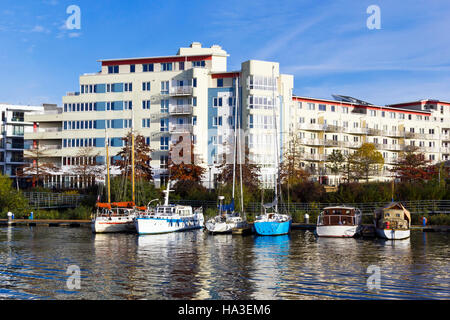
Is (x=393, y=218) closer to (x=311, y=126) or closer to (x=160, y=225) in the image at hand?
(x=160, y=225)

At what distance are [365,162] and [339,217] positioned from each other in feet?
127

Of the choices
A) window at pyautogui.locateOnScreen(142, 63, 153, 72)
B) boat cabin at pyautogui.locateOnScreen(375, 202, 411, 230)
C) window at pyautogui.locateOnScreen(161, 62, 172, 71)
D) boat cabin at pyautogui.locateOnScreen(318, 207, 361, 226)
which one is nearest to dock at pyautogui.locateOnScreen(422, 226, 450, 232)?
boat cabin at pyautogui.locateOnScreen(375, 202, 411, 230)

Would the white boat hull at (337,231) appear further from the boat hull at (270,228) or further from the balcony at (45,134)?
the balcony at (45,134)

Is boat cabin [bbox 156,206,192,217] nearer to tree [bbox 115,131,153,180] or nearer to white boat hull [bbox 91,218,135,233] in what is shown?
white boat hull [bbox 91,218,135,233]

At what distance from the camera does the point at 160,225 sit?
56.0 metres

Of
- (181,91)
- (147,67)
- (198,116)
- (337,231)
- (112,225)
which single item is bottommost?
(337,231)

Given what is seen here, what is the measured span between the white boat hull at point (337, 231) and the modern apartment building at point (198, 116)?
107 ft

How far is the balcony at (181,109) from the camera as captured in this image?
90.3 m

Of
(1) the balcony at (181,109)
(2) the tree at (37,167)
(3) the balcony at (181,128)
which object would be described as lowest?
(2) the tree at (37,167)

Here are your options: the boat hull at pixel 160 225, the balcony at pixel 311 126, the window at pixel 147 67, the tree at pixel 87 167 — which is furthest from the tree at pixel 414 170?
the tree at pixel 87 167

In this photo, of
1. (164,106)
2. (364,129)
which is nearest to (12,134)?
(164,106)

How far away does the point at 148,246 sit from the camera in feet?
147

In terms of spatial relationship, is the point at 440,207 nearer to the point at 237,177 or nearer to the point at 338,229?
the point at 338,229
